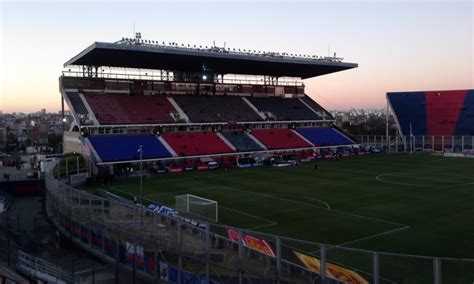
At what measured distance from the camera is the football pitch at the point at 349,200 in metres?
24.7

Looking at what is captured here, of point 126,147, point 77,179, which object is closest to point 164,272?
point 77,179

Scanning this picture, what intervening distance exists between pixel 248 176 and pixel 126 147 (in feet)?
56.4

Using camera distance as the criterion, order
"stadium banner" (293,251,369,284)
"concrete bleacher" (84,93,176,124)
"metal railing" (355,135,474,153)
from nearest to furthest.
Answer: "stadium banner" (293,251,369,284) → "concrete bleacher" (84,93,176,124) → "metal railing" (355,135,474,153)

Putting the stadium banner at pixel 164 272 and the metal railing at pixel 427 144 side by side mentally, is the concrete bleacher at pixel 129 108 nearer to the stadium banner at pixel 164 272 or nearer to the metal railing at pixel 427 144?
the metal railing at pixel 427 144

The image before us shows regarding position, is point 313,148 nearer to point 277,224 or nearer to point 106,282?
point 277,224

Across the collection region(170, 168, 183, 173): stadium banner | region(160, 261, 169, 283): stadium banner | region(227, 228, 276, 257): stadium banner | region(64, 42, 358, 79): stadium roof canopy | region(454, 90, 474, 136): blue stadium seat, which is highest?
region(64, 42, 358, 79): stadium roof canopy

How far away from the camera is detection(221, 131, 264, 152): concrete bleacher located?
2542 inches

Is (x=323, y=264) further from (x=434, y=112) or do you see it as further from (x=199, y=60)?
(x=434, y=112)

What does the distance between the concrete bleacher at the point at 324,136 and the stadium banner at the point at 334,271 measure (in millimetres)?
58943

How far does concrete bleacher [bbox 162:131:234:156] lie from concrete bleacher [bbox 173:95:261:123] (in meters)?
3.38

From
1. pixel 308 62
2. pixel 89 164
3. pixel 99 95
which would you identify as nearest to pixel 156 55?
pixel 99 95

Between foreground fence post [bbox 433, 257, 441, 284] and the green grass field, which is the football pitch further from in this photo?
foreground fence post [bbox 433, 257, 441, 284]

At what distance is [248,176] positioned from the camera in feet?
165

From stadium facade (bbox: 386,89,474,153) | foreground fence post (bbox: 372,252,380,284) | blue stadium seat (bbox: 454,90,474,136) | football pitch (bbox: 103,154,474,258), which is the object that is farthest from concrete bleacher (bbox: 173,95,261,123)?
foreground fence post (bbox: 372,252,380,284)
